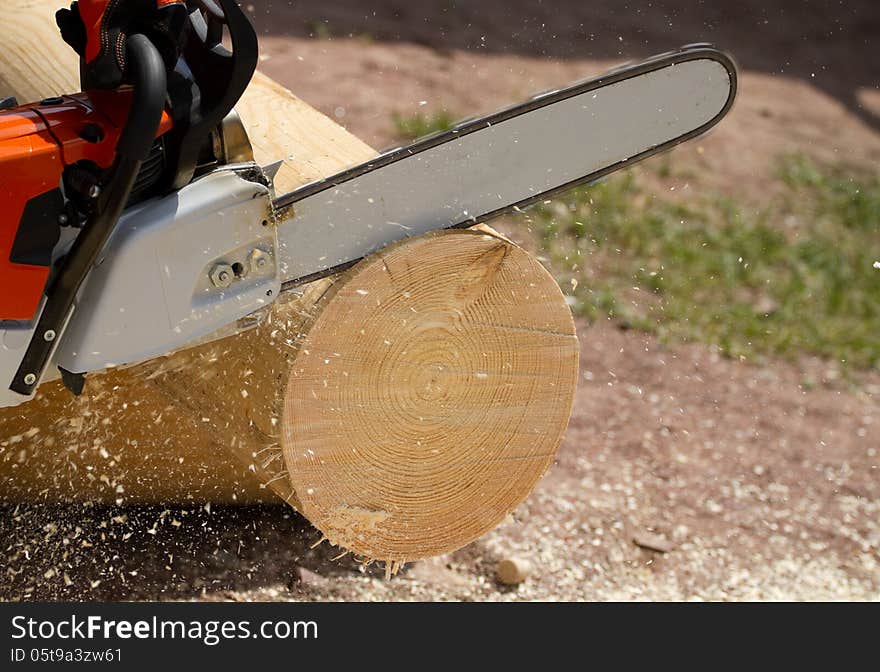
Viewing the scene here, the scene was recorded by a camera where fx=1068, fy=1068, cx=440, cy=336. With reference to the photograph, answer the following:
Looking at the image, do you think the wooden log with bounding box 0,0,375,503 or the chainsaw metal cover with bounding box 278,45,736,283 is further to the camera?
the wooden log with bounding box 0,0,375,503

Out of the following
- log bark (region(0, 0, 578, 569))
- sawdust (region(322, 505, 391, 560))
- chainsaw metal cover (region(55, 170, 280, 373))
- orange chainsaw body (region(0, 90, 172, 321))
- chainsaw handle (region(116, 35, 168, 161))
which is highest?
chainsaw handle (region(116, 35, 168, 161))

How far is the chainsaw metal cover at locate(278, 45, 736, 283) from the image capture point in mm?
2102

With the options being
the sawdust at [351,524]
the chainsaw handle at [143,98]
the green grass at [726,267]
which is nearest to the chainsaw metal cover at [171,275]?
the chainsaw handle at [143,98]

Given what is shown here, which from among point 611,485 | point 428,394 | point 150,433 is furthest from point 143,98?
point 611,485

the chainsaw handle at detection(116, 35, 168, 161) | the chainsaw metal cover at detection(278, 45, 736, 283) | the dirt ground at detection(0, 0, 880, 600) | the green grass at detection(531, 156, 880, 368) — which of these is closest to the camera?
the chainsaw handle at detection(116, 35, 168, 161)

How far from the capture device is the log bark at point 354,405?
7.17 feet

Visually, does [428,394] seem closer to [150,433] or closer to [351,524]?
[351,524]

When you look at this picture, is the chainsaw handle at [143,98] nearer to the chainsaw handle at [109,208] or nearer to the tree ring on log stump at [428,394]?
the chainsaw handle at [109,208]

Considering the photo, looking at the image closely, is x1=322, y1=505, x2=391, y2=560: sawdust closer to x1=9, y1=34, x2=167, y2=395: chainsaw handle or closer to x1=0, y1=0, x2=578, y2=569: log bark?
x1=0, y1=0, x2=578, y2=569: log bark

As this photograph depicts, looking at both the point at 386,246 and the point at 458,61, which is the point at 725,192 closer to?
the point at 458,61

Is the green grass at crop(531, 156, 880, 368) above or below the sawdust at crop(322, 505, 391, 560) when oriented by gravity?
below

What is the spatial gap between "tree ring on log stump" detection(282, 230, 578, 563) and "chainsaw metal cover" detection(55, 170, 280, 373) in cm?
19

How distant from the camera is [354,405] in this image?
2.23 meters

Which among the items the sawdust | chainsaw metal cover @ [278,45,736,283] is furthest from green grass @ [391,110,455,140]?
the sawdust
